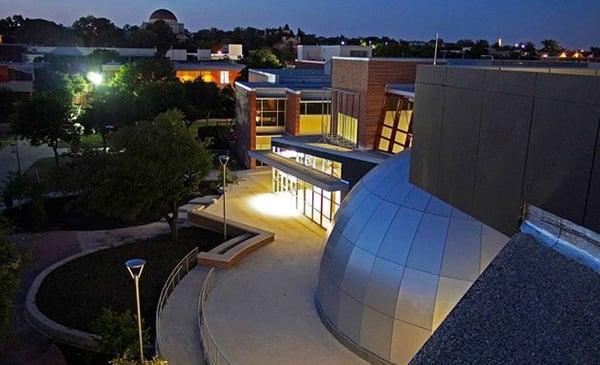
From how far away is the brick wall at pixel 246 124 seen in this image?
40312 mm

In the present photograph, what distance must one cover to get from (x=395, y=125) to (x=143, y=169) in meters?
13.5

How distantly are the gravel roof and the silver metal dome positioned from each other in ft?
26.9

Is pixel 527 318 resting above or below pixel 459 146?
below

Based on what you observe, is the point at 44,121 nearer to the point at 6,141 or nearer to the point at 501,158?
the point at 6,141

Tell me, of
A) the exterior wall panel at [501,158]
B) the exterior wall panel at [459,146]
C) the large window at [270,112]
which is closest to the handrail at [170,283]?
the exterior wall panel at [459,146]

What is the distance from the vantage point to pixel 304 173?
92.1 feet

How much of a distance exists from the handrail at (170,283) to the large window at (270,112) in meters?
19.9

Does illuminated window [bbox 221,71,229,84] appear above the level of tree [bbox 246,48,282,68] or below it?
below

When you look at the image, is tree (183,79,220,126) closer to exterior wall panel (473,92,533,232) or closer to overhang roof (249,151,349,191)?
overhang roof (249,151,349,191)

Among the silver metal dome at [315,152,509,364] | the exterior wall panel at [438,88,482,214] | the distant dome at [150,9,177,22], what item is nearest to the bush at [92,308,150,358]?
the silver metal dome at [315,152,509,364]

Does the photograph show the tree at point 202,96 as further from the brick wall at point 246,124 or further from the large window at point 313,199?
the large window at point 313,199

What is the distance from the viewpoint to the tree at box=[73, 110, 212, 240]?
22.7 m

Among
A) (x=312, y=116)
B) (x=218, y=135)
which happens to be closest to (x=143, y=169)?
(x=312, y=116)

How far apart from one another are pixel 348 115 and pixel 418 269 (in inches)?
731
